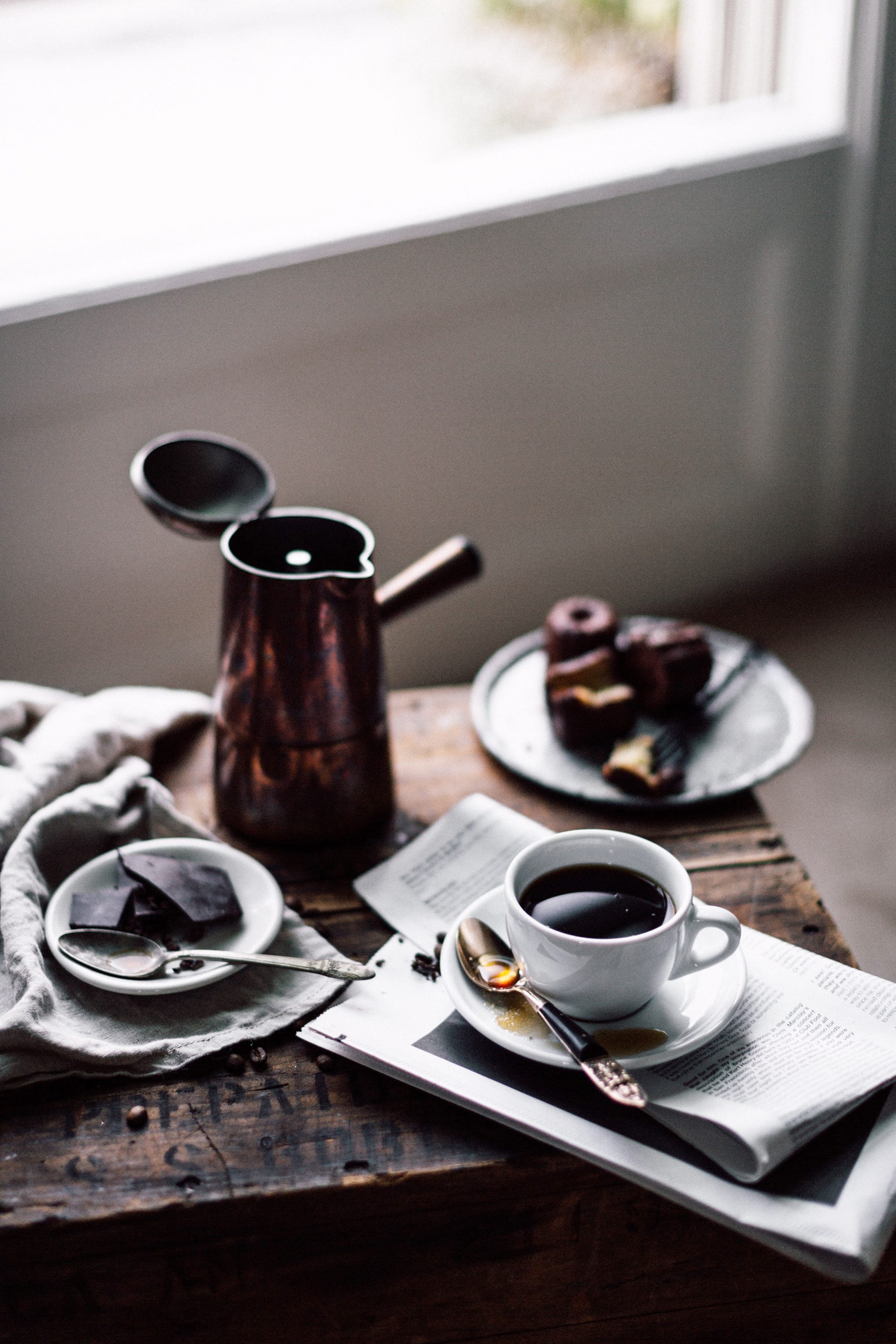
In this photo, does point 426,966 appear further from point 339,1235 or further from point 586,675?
point 586,675

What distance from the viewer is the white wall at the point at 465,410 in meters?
1.79

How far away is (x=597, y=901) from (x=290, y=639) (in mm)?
345

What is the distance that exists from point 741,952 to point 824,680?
1.52m

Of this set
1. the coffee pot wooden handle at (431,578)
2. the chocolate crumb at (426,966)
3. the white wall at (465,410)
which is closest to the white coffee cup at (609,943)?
the chocolate crumb at (426,966)

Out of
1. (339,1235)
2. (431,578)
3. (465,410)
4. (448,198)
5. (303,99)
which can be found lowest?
(339,1235)

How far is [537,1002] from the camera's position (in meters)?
0.78

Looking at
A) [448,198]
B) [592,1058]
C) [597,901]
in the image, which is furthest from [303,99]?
[592,1058]

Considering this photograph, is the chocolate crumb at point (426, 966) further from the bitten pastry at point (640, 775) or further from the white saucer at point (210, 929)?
the bitten pastry at point (640, 775)

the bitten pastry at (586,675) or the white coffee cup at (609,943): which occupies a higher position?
the white coffee cup at (609,943)

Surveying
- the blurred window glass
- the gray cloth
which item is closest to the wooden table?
the gray cloth

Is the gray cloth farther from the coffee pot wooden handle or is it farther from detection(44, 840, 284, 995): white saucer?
the coffee pot wooden handle

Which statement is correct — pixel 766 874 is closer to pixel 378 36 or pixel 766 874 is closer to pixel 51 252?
pixel 51 252

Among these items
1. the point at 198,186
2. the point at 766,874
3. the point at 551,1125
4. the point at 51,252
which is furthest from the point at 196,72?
the point at 551,1125

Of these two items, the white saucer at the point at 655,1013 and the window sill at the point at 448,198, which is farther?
the window sill at the point at 448,198
